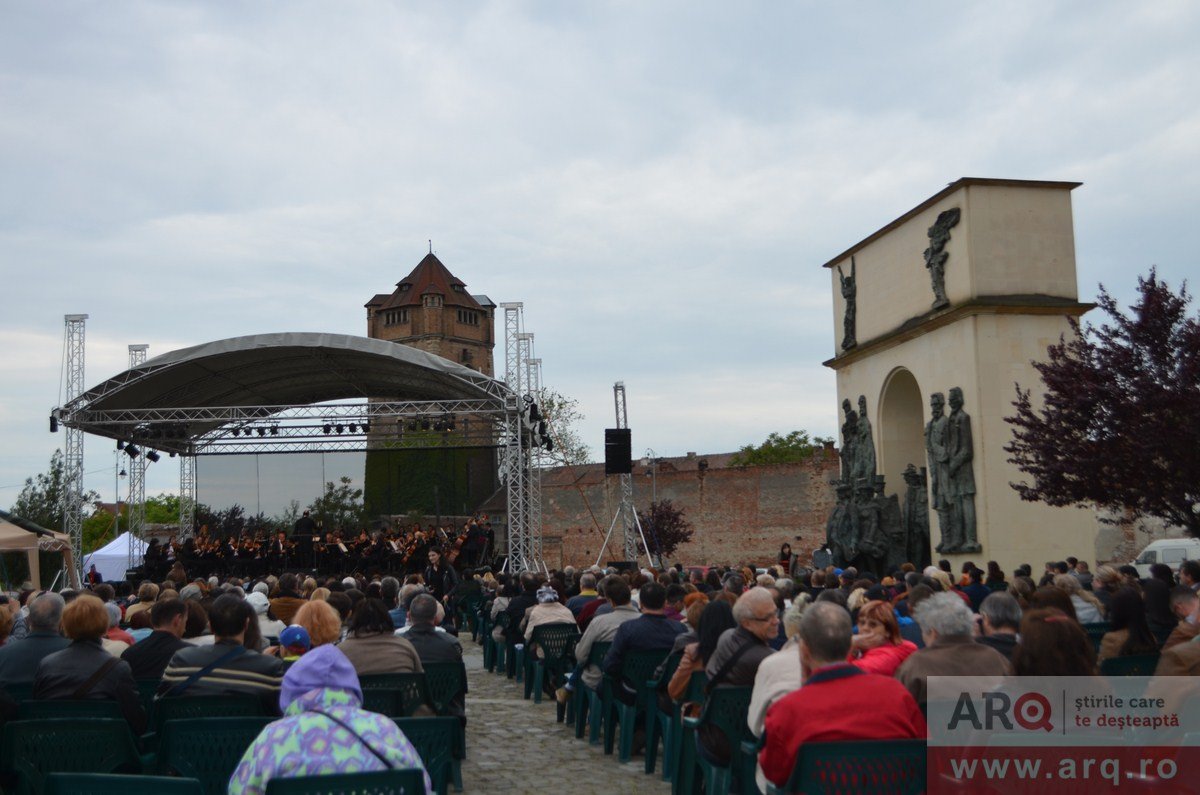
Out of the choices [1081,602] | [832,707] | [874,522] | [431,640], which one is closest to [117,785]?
[832,707]

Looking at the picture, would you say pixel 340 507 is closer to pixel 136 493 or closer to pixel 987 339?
pixel 136 493

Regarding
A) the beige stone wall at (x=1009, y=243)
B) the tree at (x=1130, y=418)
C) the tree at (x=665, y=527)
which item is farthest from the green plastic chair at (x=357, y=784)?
the tree at (x=665, y=527)

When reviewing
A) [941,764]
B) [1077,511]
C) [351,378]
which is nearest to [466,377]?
[351,378]

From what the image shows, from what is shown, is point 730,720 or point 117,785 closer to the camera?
point 117,785

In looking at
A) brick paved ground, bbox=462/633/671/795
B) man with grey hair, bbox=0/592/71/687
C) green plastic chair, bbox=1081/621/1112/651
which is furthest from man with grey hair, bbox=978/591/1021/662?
man with grey hair, bbox=0/592/71/687

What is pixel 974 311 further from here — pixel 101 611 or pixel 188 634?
pixel 101 611

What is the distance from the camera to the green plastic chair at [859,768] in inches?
141

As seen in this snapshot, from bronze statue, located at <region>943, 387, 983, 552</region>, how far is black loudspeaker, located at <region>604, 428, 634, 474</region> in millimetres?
6091

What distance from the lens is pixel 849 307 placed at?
23.3 m

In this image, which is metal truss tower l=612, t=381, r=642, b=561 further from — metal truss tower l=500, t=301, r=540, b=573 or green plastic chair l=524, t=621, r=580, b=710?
green plastic chair l=524, t=621, r=580, b=710

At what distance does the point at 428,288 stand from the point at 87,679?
73.7m

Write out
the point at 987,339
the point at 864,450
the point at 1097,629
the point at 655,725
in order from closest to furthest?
the point at 655,725, the point at 1097,629, the point at 987,339, the point at 864,450

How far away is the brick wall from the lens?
38.1 meters

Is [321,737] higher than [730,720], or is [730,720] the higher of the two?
[321,737]
